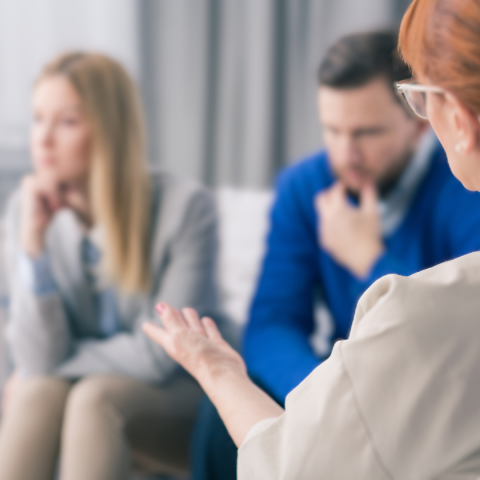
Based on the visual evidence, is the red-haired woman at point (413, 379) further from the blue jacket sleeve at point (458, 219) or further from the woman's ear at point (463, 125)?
Answer: the blue jacket sleeve at point (458, 219)

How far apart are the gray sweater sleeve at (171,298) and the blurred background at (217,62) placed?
89 centimetres

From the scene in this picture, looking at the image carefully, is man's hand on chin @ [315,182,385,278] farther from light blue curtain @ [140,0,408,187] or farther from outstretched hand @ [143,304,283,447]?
light blue curtain @ [140,0,408,187]

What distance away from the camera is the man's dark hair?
104 centimetres

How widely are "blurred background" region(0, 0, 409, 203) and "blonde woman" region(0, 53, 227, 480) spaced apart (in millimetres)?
717

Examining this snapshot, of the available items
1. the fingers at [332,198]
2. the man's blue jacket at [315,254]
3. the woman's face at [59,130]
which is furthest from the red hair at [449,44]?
the woman's face at [59,130]

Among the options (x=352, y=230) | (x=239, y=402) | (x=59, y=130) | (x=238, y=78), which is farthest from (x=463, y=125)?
(x=238, y=78)

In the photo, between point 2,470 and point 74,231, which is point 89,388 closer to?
point 2,470

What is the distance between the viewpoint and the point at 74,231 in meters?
1.14

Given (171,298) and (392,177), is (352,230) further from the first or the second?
(171,298)

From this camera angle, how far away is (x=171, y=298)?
1049mm

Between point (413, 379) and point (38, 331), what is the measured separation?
0.80 meters

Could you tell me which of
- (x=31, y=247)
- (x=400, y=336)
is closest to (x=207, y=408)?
(x=400, y=336)

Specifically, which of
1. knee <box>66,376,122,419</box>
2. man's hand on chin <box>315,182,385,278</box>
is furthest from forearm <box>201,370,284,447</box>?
A: man's hand on chin <box>315,182,385,278</box>

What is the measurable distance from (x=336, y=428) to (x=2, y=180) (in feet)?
4.71
